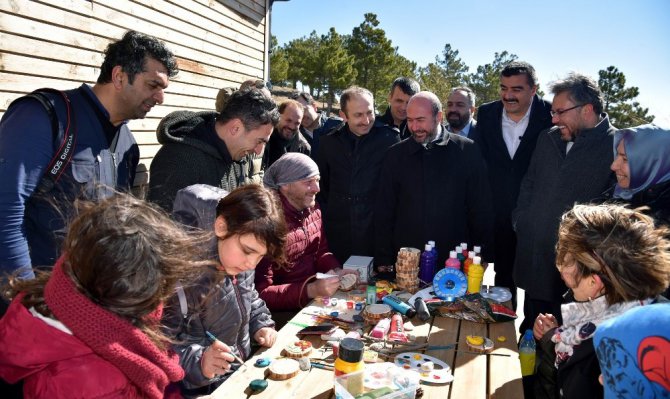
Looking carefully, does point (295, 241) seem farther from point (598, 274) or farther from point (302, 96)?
point (302, 96)

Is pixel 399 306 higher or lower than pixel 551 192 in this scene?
lower

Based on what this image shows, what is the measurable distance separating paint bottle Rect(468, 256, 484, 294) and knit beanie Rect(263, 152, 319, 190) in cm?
112

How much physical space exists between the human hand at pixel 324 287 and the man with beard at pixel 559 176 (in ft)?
5.25

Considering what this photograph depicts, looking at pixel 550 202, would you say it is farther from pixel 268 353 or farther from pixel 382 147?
pixel 268 353

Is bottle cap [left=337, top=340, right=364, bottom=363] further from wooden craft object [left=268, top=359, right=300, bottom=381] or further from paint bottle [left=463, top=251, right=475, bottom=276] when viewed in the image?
paint bottle [left=463, top=251, right=475, bottom=276]

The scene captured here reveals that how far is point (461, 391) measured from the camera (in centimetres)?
174

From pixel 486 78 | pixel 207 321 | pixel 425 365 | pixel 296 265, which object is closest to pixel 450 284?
pixel 425 365

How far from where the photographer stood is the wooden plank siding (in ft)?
9.43

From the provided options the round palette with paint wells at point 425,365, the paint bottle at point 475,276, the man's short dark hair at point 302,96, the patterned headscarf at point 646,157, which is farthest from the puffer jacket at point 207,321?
the man's short dark hair at point 302,96

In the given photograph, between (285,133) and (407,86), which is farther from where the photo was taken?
(407,86)

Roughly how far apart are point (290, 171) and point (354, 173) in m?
1.18

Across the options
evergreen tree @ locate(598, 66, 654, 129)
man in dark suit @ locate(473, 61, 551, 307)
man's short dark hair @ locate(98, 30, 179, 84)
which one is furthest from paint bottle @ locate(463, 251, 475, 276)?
evergreen tree @ locate(598, 66, 654, 129)

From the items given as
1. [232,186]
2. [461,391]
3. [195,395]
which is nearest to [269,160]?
[232,186]

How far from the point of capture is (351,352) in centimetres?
165
